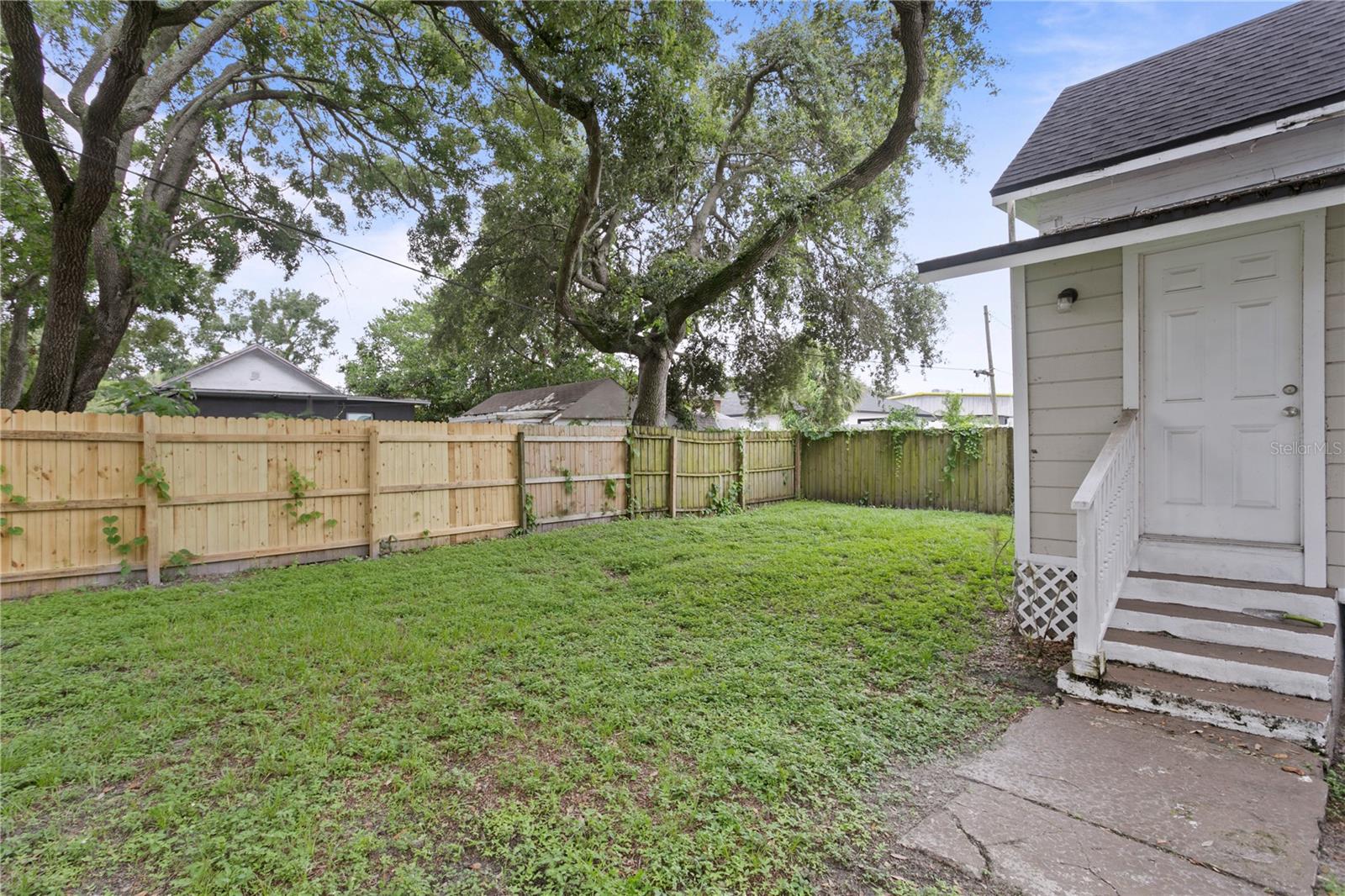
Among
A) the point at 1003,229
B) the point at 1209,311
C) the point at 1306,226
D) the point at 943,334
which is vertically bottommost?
the point at 1209,311

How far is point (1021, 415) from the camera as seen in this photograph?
13.6 ft

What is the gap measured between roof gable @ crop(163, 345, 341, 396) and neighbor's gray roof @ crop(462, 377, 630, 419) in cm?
624

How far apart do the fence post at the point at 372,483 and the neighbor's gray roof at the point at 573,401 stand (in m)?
12.4

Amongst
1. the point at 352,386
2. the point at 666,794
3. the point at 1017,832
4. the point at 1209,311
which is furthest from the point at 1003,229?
the point at 352,386

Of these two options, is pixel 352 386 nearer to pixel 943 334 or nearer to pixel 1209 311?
pixel 943 334

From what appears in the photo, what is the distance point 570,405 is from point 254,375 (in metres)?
10.8

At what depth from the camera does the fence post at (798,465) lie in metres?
13.2

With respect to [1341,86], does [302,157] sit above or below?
above

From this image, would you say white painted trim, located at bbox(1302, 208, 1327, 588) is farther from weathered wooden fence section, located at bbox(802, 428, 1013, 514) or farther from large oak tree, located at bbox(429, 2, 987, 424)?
weathered wooden fence section, located at bbox(802, 428, 1013, 514)

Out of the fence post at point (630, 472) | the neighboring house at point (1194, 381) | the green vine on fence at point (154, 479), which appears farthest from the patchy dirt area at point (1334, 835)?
the fence post at point (630, 472)

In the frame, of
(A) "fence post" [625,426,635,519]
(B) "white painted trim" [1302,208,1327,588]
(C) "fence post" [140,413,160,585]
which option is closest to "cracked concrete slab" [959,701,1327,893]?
(B) "white painted trim" [1302,208,1327,588]

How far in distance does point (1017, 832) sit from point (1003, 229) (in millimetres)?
4316

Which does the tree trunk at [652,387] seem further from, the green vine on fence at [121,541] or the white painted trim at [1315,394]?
the white painted trim at [1315,394]

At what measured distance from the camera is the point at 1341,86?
3.13 m
